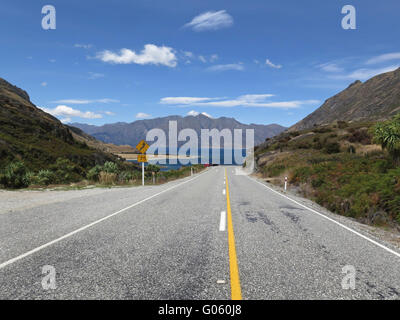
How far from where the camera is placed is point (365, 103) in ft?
327

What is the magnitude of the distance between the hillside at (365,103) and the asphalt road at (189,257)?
69434 millimetres

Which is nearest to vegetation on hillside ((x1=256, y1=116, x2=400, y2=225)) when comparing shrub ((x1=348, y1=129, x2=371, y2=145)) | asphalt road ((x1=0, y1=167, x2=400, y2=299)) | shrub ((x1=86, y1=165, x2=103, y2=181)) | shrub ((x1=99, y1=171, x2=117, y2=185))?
asphalt road ((x1=0, y1=167, x2=400, y2=299))

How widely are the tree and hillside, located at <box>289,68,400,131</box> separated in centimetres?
5488

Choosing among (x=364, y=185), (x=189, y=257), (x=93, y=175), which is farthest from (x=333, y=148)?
(x=189, y=257)

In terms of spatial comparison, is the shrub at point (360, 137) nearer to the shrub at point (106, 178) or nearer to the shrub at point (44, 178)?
the shrub at point (106, 178)

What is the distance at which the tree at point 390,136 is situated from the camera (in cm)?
1448

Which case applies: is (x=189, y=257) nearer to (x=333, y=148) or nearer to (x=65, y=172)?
(x=65, y=172)

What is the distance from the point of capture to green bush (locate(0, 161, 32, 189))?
16016mm

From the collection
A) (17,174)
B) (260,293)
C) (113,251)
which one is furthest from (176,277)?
(17,174)

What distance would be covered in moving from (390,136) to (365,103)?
4016 inches

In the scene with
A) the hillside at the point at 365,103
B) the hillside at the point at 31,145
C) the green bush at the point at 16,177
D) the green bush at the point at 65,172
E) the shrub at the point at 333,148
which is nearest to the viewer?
the green bush at the point at 16,177

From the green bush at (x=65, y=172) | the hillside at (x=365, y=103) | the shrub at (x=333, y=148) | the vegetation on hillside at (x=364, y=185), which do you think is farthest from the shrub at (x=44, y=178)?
the hillside at (x=365, y=103)
